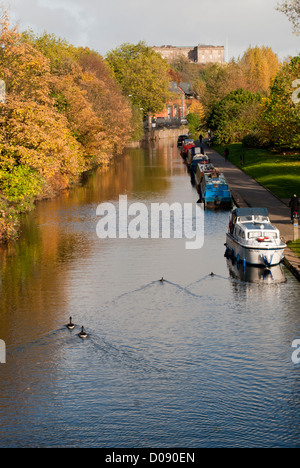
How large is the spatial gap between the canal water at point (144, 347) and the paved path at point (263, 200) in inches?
79.3

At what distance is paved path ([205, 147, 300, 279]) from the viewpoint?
3724cm

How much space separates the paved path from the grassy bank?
905mm

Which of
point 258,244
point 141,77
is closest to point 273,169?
point 258,244

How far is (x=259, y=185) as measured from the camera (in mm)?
65250

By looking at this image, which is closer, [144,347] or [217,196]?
[144,347]

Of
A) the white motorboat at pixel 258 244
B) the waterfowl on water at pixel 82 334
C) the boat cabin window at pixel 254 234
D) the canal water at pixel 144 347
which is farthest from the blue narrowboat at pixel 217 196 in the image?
the waterfowl on water at pixel 82 334

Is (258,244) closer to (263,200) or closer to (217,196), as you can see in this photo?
(263,200)

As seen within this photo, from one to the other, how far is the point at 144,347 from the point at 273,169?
5306 cm

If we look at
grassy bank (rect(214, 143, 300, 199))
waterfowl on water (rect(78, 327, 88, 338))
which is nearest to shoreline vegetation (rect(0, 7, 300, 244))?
grassy bank (rect(214, 143, 300, 199))

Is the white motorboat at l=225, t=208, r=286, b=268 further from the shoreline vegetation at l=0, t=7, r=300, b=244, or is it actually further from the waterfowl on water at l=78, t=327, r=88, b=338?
the shoreline vegetation at l=0, t=7, r=300, b=244

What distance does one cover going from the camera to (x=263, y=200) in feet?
179

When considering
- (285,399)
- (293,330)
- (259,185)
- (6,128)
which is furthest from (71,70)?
(285,399)

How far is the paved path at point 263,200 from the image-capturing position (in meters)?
37.2
